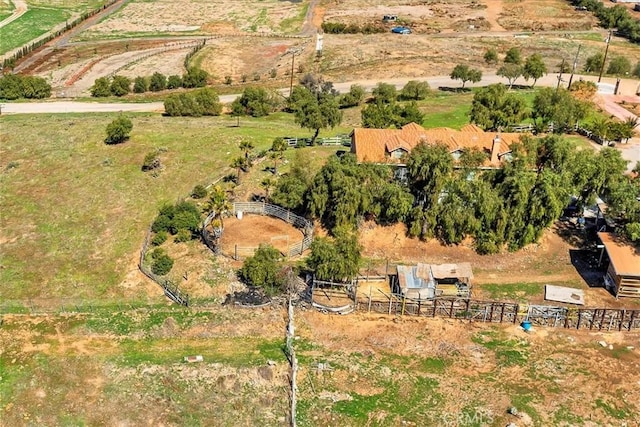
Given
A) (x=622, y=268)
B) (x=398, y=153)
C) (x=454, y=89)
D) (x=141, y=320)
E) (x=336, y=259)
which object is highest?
(x=398, y=153)

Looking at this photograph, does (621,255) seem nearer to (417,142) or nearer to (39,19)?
(417,142)

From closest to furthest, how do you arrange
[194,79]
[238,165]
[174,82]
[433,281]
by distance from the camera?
[433,281]
[238,165]
[194,79]
[174,82]

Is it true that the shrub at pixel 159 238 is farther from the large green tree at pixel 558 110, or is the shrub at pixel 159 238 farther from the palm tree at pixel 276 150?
the large green tree at pixel 558 110

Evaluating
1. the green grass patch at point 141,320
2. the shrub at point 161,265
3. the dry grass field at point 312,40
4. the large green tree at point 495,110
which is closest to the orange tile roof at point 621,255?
the large green tree at point 495,110

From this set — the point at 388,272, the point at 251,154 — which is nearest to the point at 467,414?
the point at 388,272

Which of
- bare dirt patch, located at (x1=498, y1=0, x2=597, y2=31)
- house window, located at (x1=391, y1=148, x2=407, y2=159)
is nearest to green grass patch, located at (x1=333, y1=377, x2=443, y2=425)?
house window, located at (x1=391, y1=148, x2=407, y2=159)

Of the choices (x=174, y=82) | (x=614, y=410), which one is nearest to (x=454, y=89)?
(x=174, y=82)
